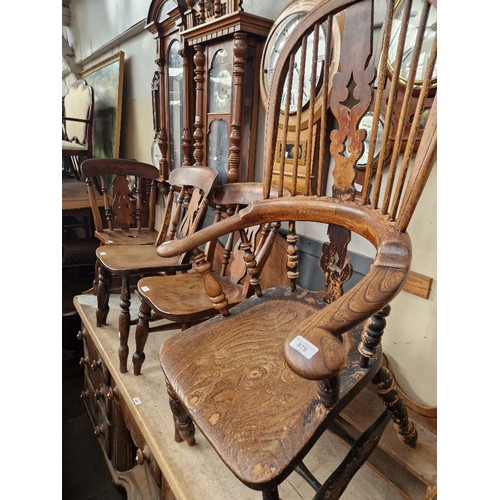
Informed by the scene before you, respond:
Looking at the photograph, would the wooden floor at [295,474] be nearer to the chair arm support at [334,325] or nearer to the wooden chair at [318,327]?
the wooden chair at [318,327]

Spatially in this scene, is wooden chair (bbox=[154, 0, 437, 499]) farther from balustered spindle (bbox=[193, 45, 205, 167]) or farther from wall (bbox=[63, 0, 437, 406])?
balustered spindle (bbox=[193, 45, 205, 167])

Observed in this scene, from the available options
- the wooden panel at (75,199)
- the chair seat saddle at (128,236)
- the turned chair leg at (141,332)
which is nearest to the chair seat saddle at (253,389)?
the turned chair leg at (141,332)

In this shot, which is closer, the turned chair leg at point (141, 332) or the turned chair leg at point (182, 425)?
the turned chair leg at point (182, 425)

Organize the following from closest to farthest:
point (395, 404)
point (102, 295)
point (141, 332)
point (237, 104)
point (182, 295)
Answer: point (395, 404) < point (182, 295) < point (141, 332) < point (237, 104) < point (102, 295)

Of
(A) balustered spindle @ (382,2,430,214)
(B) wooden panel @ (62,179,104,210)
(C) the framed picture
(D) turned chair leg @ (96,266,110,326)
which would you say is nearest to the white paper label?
(A) balustered spindle @ (382,2,430,214)

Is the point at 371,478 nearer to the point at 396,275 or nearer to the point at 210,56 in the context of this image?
the point at 396,275

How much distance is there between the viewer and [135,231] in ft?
6.88

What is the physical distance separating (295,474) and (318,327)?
724 mm

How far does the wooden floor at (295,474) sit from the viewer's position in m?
0.91

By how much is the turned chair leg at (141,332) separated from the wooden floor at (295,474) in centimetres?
13

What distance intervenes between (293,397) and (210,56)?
1.50 m

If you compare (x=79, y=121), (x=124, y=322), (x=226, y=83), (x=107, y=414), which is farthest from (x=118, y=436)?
(x=79, y=121)

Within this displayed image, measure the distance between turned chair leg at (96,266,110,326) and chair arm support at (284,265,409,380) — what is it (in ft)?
4.42

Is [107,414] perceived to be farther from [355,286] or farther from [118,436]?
[355,286]
